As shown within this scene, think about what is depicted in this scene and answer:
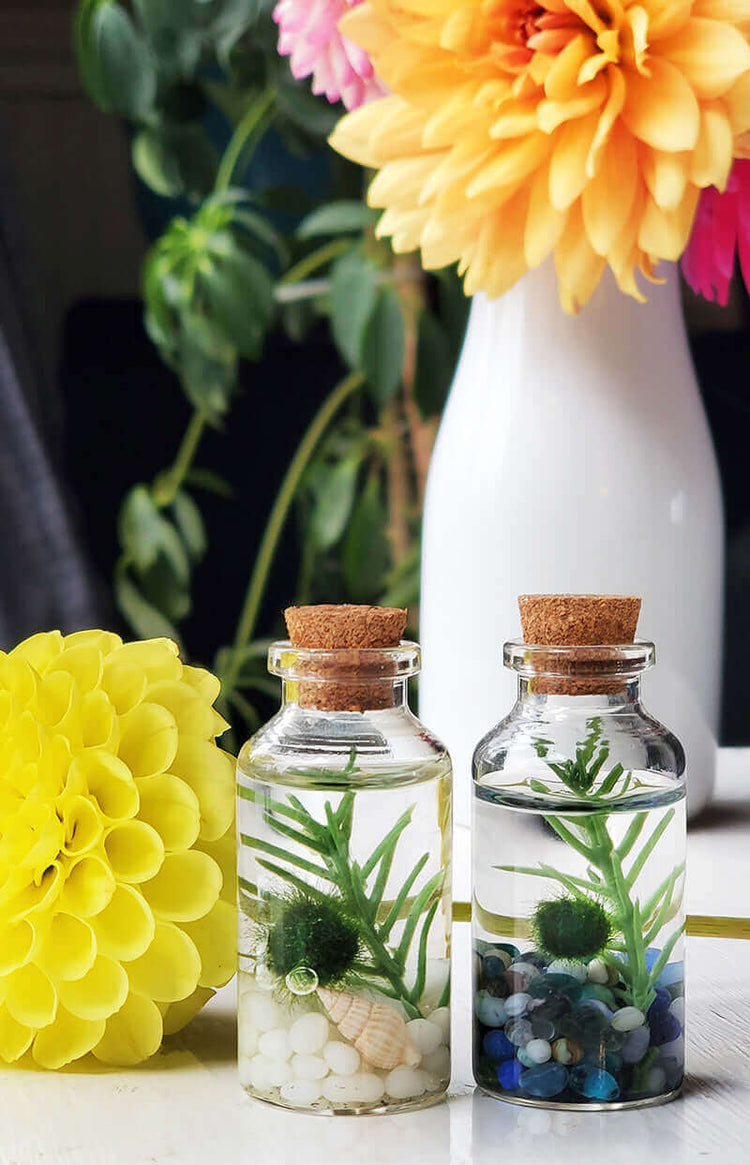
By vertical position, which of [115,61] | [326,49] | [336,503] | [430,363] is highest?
[115,61]

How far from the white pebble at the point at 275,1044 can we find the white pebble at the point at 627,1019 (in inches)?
3.4

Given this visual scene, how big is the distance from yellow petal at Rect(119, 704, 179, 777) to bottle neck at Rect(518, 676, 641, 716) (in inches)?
4.2

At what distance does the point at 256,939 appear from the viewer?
40 cm

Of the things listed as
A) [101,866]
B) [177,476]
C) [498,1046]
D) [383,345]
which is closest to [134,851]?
[101,866]

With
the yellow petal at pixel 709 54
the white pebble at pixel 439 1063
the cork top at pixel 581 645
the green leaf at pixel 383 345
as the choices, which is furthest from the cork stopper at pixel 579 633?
the green leaf at pixel 383 345

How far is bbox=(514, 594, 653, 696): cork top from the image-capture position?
0.40 meters

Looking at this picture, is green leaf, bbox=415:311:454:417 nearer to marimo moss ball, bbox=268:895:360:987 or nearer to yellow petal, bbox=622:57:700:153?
yellow petal, bbox=622:57:700:153

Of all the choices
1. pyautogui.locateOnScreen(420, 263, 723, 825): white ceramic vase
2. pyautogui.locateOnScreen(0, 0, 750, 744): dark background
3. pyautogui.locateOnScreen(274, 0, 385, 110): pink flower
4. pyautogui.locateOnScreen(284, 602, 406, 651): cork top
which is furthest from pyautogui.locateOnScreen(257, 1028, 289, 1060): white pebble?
pyautogui.locateOnScreen(0, 0, 750, 744): dark background

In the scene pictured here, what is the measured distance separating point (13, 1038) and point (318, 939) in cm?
10

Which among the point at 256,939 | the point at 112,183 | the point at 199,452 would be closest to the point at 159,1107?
the point at 256,939

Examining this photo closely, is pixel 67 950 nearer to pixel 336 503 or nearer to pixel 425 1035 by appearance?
pixel 425 1035

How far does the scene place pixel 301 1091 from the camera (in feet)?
1.31

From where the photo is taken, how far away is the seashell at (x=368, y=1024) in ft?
1.28

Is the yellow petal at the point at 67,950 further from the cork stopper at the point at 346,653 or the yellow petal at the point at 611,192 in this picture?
the yellow petal at the point at 611,192
